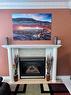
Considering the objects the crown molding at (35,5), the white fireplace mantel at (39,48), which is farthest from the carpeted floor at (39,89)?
the crown molding at (35,5)

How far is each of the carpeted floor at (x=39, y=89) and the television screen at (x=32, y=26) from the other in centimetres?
157

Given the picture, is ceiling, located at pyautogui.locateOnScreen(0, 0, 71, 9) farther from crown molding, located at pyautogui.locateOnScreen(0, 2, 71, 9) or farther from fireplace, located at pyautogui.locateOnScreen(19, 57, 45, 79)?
fireplace, located at pyautogui.locateOnScreen(19, 57, 45, 79)

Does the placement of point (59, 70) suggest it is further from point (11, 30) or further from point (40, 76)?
point (11, 30)

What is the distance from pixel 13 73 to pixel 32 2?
242cm

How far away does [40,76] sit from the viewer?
5.15 m

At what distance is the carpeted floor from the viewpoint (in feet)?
12.9

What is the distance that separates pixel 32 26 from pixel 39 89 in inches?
80.4

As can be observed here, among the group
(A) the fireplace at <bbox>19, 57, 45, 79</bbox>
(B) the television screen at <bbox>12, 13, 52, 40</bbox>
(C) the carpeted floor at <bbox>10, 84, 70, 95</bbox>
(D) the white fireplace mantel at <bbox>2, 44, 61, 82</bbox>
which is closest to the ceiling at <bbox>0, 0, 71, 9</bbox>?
(B) the television screen at <bbox>12, 13, 52, 40</bbox>

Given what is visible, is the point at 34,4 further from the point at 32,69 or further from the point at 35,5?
the point at 32,69

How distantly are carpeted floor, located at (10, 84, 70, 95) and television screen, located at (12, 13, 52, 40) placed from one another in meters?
1.57

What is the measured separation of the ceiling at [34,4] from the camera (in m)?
4.51

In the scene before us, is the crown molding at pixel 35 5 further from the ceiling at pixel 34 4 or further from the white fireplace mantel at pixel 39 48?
the white fireplace mantel at pixel 39 48

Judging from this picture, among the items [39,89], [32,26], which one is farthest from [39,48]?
[39,89]

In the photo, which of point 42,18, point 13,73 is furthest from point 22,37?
point 13,73
